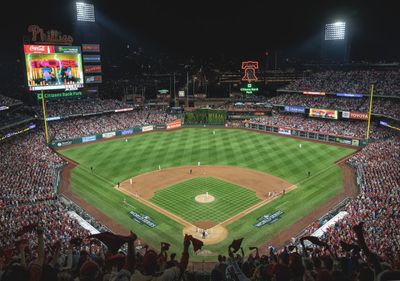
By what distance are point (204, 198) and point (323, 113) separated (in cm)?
3768

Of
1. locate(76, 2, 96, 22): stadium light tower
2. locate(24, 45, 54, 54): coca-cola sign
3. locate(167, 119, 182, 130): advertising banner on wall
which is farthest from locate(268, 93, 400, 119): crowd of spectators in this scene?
locate(24, 45, 54, 54): coca-cola sign

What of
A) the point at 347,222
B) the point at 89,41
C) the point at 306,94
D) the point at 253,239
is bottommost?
the point at 253,239

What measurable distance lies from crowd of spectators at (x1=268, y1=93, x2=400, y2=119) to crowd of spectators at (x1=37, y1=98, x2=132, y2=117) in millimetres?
35239

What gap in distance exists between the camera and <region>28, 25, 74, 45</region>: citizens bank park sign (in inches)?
2125

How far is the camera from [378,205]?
25750 mm

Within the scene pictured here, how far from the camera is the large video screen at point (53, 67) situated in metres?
54.2

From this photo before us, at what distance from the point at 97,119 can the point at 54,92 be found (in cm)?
921

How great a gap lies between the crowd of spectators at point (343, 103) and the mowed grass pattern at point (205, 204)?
3060cm

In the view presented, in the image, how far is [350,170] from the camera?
1598 inches

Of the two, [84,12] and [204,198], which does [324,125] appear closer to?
[204,198]

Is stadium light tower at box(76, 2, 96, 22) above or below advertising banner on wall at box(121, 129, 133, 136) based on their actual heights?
above

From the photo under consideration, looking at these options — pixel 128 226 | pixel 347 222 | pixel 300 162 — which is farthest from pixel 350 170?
pixel 128 226

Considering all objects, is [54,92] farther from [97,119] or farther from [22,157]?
[22,157]

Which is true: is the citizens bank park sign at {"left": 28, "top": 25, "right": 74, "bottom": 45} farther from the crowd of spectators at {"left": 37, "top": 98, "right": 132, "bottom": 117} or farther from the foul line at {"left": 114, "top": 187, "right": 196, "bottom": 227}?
the foul line at {"left": 114, "top": 187, "right": 196, "bottom": 227}
